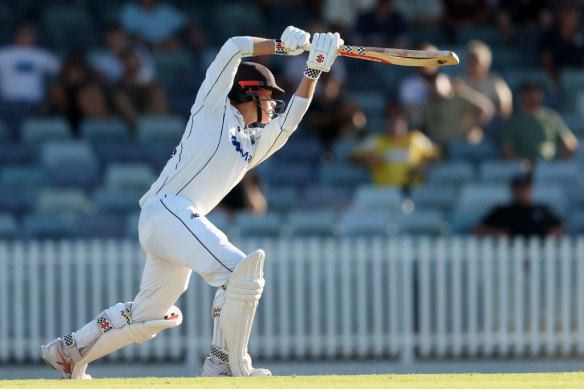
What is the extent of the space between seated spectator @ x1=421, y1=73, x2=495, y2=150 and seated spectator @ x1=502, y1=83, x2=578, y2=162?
0.34 metres

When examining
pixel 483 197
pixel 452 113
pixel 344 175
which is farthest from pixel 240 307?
pixel 452 113

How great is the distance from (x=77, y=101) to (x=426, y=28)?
14.3 ft

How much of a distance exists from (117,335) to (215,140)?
3.98 feet

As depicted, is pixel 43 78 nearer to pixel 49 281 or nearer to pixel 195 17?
pixel 195 17

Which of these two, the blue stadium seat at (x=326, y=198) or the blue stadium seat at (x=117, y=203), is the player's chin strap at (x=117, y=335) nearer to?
the blue stadium seat at (x=117, y=203)

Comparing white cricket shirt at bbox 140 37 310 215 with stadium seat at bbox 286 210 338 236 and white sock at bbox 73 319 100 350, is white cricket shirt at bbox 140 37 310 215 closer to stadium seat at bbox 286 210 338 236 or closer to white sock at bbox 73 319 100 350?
white sock at bbox 73 319 100 350

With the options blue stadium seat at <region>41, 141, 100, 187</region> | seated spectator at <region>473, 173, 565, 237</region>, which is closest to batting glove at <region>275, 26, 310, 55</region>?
seated spectator at <region>473, 173, 565, 237</region>

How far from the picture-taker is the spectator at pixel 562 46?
14.4 m

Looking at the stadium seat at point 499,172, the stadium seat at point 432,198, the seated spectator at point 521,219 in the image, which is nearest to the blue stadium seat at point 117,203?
the stadium seat at point 432,198

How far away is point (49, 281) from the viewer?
447 inches

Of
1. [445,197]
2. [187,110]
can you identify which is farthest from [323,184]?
[187,110]

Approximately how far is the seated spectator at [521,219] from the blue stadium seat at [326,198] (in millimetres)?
1340

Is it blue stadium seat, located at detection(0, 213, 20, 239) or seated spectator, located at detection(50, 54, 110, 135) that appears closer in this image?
blue stadium seat, located at detection(0, 213, 20, 239)

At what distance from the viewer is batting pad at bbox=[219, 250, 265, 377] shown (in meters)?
6.34
